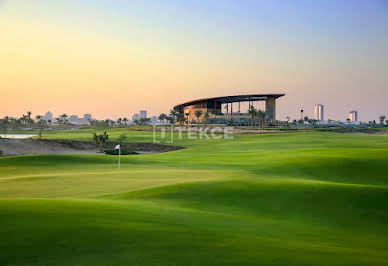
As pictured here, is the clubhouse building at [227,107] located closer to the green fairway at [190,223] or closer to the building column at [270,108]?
the building column at [270,108]

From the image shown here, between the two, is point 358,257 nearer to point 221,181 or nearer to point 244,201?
point 244,201

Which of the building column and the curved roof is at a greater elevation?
the curved roof

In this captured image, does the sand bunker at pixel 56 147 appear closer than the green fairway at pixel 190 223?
No

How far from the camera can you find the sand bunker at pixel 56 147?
57.3 meters

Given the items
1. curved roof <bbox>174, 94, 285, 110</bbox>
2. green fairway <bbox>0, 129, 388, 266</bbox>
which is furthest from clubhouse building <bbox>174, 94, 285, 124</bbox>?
green fairway <bbox>0, 129, 388, 266</bbox>

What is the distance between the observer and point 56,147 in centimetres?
6369

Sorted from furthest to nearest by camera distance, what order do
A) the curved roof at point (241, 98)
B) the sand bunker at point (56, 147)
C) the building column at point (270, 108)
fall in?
the building column at point (270, 108) < the curved roof at point (241, 98) < the sand bunker at point (56, 147)

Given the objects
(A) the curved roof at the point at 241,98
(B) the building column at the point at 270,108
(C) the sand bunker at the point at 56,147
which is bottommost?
(C) the sand bunker at the point at 56,147

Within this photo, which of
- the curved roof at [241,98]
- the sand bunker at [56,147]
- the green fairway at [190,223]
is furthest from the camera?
the curved roof at [241,98]

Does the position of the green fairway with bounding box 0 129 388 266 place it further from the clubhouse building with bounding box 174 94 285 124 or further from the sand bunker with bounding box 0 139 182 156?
the clubhouse building with bounding box 174 94 285 124

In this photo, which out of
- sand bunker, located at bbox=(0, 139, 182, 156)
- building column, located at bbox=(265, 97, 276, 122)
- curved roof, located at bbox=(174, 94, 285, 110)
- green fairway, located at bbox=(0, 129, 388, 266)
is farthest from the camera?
building column, located at bbox=(265, 97, 276, 122)

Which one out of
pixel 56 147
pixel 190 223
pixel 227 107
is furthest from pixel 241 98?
pixel 190 223

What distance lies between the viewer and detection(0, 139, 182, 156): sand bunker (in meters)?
57.3

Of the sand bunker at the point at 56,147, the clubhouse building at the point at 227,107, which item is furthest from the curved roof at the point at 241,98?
the sand bunker at the point at 56,147
